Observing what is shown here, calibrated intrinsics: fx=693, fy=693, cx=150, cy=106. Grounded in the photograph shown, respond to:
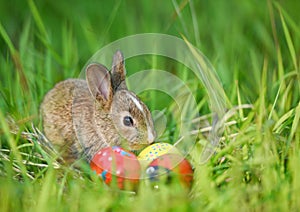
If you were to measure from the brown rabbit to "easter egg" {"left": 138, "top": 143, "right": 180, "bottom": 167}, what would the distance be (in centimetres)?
11

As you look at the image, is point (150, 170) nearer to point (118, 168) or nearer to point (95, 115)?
point (118, 168)

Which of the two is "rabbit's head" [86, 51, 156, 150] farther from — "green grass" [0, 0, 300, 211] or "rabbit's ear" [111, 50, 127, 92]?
"green grass" [0, 0, 300, 211]

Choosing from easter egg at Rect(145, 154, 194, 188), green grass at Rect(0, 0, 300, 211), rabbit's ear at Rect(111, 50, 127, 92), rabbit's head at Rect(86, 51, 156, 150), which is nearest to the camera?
green grass at Rect(0, 0, 300, 211)

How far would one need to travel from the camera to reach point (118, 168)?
336 centimetres

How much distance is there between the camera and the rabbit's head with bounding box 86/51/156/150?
3.72m

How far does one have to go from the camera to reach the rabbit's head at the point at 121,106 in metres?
3.72

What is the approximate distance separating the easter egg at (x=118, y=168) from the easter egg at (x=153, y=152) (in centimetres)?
7

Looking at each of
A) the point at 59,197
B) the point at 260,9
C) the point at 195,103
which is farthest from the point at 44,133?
the point at 260,9

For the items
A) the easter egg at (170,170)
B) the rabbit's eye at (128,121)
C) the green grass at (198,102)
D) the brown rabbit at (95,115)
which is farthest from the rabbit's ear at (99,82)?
the easter egg at (170,170)

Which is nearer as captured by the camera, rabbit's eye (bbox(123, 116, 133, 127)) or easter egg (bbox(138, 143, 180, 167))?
easter egg (bbox(138, 143, 180, 167))

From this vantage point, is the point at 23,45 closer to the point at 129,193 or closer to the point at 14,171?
the point at 14,171

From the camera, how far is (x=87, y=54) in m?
5.27

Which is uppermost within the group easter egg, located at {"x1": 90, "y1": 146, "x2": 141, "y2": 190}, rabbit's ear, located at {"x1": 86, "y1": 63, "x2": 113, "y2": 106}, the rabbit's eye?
rabbit's ear, located at {"x1": 86, "y1": 63, "x2": 113, "y2": 106}

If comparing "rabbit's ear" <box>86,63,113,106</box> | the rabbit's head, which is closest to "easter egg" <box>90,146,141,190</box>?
the rabbit's head
